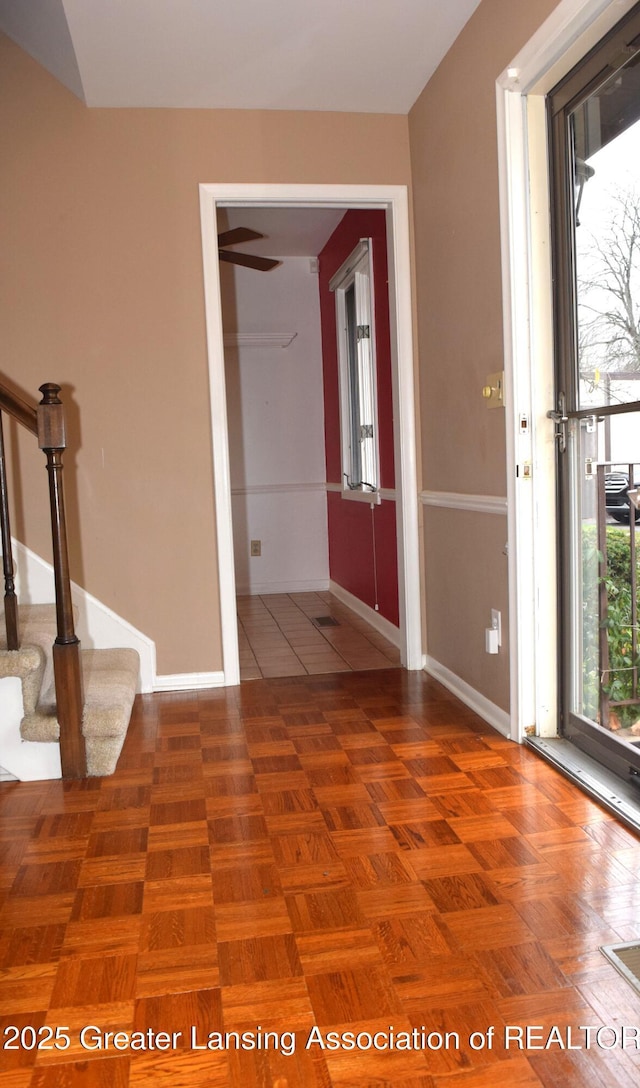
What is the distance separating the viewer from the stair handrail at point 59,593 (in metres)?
2.73

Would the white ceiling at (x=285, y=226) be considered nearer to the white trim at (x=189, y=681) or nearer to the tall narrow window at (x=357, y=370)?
the tall narrow window at (x=357, y=370)

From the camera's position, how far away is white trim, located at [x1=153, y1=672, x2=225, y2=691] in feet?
12.5

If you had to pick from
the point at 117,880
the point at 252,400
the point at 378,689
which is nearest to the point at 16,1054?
the point at 117,880

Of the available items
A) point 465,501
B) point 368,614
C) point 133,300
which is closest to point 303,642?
point 368,614

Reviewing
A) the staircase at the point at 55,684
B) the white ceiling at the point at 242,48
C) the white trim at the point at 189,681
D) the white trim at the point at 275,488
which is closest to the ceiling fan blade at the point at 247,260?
the white ceiling at the point at 242,48

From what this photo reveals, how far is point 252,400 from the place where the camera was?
6641 millimetres

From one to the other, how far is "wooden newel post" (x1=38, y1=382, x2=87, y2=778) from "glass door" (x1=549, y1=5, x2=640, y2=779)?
156 centimetres

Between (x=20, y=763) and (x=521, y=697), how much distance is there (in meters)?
1.62

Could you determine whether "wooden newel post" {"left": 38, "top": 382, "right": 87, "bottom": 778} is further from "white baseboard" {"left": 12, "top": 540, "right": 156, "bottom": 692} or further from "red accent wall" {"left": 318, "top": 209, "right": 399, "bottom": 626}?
"red accent wall" {"left": 318, "top": 209, "right": 399, "bottom": 626}

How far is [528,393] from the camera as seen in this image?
2.77 metres

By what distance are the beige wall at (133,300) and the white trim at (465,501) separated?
96 cm

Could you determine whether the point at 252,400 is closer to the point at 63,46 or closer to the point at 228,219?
the point at 228,219

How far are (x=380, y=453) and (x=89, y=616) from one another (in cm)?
181

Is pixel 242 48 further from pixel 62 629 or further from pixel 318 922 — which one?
pixel 318 922
